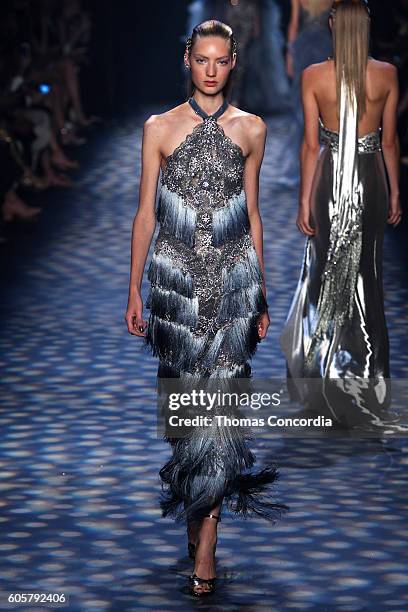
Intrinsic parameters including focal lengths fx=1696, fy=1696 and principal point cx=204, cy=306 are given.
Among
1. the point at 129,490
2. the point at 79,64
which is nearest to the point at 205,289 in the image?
the point at 129,490

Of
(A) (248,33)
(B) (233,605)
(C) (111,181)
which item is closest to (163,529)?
(B) (233,605)

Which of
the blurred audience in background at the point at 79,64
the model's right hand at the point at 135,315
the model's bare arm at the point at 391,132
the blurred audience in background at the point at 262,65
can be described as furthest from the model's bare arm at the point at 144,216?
the blurred audience in background at the point at 262,65

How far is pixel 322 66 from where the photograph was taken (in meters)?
5.45

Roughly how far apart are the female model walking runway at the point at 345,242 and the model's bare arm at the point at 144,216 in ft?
4.80

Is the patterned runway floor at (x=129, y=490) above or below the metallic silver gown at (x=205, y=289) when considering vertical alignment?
below

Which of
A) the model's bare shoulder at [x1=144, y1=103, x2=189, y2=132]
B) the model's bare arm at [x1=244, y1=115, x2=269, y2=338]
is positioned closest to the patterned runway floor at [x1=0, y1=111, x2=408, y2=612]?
Result: the model's bare arm at [x1=244, y1=115, x2=269, y2=338]

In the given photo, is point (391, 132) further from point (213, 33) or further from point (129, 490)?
point (213, 33)

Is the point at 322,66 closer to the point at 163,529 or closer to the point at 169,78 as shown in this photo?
the point at 163,529

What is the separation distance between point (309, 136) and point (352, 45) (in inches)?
12.9

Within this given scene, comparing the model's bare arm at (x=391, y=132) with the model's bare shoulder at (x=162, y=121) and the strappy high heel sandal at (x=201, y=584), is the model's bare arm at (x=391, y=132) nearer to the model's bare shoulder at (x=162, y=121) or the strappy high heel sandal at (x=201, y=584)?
the model's bare shoulder at (x=162, y=121)

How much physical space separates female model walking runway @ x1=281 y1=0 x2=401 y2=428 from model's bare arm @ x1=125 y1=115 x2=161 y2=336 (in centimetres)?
146

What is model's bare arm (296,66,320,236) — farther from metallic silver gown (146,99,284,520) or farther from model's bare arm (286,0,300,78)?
model's bare arm (286,0,300,78)

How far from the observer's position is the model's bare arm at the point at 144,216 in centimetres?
405

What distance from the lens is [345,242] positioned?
564cm
